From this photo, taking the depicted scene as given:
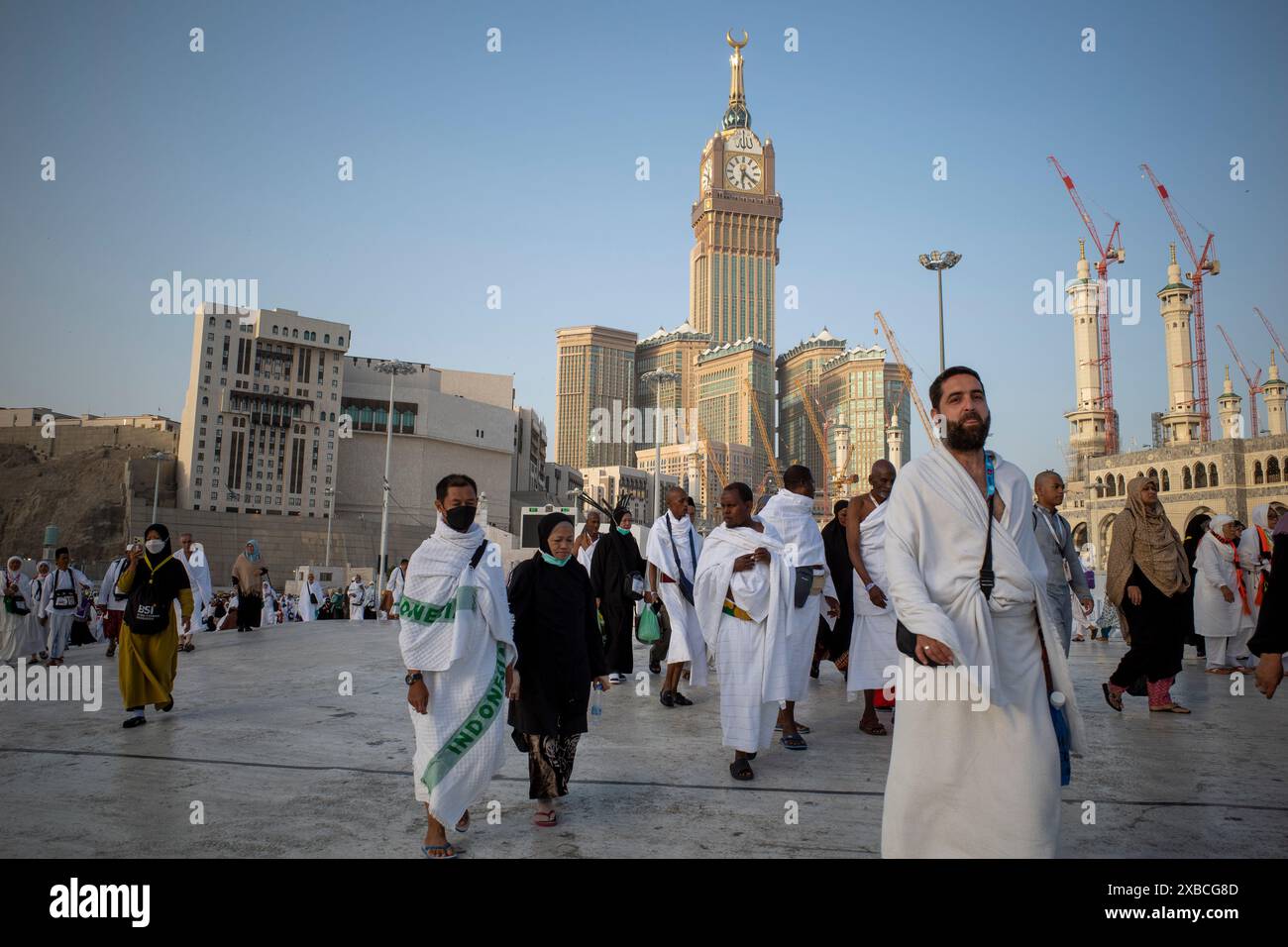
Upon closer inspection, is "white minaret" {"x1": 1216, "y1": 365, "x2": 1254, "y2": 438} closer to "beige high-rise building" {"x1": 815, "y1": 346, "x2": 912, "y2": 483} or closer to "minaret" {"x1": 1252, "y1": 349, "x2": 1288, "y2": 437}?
"minaret" {"x1": 1252, "y1": 349, "x2": 1288, "y2": 437}

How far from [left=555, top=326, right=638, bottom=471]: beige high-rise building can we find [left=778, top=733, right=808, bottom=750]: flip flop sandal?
163 m

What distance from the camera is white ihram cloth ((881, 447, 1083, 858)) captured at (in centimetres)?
258

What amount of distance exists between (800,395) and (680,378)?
1045 inches

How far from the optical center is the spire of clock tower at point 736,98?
596 feet

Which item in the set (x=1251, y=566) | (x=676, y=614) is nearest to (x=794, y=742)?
(x=676, y=614)

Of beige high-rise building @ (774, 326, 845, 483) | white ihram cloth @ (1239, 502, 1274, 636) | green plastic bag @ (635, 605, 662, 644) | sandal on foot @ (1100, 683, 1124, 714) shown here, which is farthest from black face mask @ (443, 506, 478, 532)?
beige high-rise building @ (774, 326, 845, 483)

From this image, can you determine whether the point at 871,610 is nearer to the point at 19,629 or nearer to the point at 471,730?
the point at 471,730

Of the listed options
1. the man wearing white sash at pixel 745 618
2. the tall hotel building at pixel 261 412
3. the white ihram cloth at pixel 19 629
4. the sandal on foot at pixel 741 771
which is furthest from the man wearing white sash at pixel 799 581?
the tall hotel building at pixel 261 412

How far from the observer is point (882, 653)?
619 centimetres

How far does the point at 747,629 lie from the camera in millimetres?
5383
